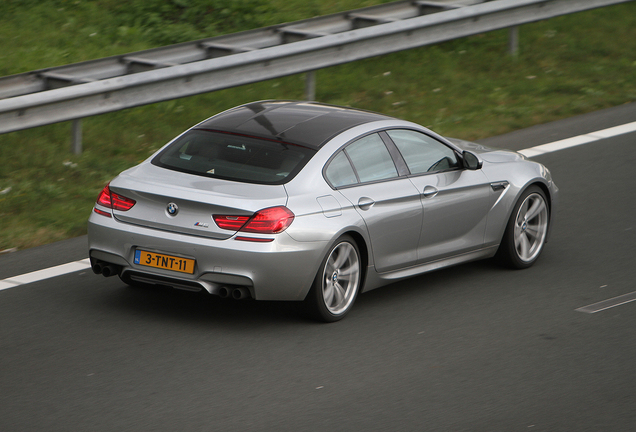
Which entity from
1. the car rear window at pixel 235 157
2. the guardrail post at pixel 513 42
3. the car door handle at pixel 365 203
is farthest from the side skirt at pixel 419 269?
the guardrail post at pixel 513 42

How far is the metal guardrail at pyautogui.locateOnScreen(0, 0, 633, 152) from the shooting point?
1038 centimetres

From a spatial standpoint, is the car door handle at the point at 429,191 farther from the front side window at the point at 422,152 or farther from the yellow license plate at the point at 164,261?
the yellow license plate at the point at 164,261

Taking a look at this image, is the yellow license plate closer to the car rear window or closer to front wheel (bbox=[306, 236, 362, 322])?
the car rear window

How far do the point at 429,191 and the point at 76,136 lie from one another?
455 centimetres

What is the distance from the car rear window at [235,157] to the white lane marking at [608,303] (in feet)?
7.67

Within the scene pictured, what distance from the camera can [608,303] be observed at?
304 inches

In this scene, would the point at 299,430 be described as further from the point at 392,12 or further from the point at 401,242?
the point at 392,12

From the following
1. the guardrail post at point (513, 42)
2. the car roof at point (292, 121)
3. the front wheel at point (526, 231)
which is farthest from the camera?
the guardrail post at point (513, 42)

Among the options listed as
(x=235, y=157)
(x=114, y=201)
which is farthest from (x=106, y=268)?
(x=235, y=157)

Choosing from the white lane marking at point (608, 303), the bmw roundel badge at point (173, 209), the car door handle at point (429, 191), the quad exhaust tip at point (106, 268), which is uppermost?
the bmw roundel badge at point (173, 209)

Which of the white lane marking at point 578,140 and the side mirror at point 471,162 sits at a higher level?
the side mirror at point 471,162

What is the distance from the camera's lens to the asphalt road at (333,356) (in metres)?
5.65

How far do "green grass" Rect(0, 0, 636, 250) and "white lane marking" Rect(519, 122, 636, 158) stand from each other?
2.39ft

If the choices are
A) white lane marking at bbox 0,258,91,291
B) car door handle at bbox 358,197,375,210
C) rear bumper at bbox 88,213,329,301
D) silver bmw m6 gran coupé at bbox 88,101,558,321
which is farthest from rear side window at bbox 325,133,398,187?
white lane marking at bbox 0,258,91,291
